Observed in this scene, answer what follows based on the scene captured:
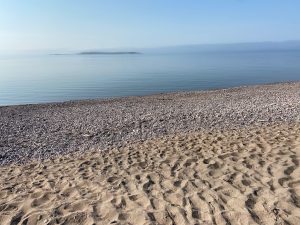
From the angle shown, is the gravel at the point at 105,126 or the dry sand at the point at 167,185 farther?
the gravel at the point at 105,126

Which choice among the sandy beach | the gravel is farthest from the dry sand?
the gravel

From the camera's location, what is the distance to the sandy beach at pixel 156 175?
6184 millimetres

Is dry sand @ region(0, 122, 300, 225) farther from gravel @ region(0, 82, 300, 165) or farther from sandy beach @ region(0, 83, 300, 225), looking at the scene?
gravel @ region(0, 82, 300, 165)

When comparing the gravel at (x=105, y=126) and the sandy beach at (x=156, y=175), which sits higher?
the sandy beach at (x=156, y=175)

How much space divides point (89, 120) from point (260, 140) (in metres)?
8.99

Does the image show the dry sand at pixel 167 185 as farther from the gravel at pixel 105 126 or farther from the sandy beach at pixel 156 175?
the gravel at pixel 105 126

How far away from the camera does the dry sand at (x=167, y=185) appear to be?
6.11 meters

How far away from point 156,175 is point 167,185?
2.20ft

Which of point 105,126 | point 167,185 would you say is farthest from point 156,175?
point 105,126

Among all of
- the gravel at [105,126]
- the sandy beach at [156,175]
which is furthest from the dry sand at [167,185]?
the gravel at [105,126]

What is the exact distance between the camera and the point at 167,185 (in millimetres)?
7430

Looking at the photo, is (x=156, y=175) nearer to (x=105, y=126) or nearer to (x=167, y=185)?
(x=167, y=185)

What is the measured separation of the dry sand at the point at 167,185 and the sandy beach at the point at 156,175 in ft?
0.06

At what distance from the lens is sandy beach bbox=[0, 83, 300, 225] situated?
618cm
